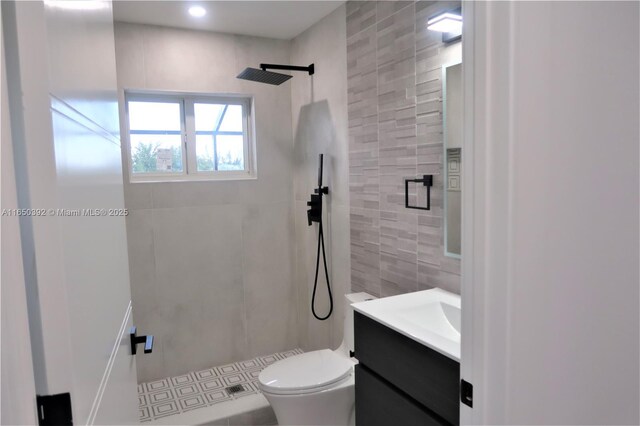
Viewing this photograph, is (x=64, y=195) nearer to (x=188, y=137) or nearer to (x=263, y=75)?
(x=263, y=75)

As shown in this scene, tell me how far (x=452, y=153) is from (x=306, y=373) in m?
1.27

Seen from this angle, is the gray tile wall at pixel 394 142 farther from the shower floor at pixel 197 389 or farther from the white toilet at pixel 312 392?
the shower floor at pixel 197 389

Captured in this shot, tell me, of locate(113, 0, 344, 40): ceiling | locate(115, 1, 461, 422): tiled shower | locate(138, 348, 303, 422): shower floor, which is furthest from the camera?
locate(138, 348, 303, 422): shower floor

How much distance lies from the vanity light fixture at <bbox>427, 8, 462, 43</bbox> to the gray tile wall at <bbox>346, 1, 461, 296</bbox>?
0.04 metres

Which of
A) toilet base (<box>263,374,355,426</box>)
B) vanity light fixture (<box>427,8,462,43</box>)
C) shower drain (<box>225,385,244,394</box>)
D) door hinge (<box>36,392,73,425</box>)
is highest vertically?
vanity light fixture (<box>427,8,462,43</box>)

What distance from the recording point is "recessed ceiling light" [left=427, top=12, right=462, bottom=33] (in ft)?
5.69

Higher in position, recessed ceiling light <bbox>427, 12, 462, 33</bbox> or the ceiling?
the ceiling

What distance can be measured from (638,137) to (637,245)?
27 cm

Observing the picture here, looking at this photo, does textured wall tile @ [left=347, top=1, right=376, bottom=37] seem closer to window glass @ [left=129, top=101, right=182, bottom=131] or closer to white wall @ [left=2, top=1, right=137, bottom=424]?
window glass @ [left=129, top=101, right=182, bottom=131]

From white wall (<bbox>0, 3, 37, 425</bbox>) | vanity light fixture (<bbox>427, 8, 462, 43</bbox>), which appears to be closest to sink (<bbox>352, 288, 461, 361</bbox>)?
vanity light fixture (<bbox>427, 8, 462, 43</bbox>)

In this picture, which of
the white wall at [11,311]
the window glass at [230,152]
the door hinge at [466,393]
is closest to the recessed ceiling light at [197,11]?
the window glass at [230,152]

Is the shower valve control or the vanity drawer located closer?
the vanity drawer

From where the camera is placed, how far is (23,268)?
0.48m

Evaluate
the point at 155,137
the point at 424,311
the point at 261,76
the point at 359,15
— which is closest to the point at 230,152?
the point at 155,137
